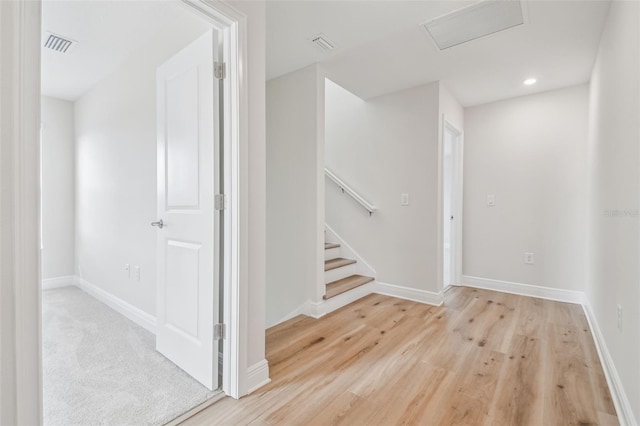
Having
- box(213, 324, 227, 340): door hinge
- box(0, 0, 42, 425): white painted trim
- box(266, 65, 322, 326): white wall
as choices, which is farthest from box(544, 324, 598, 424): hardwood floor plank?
box(0, 0, 42, 425): white painted trim

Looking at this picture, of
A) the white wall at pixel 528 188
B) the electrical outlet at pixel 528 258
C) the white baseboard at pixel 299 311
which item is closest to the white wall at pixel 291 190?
the white baseboard at pixel 299 311

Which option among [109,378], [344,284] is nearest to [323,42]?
[344,284]

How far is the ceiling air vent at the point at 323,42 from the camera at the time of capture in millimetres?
2324

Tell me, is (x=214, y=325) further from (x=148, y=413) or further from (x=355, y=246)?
(x=355, y=246)

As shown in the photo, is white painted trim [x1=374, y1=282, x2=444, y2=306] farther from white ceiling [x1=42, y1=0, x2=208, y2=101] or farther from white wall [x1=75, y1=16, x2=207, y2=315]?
white ceiling [x1=42, y1=0, x2=208, y2=101]

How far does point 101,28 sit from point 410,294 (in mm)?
3750

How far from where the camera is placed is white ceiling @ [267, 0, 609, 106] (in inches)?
78.7

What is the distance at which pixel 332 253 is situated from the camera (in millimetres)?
3779

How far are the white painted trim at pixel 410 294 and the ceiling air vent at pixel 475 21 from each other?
238 cm

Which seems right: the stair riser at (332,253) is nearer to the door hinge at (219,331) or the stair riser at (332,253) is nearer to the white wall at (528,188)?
the white wall at (528,188)

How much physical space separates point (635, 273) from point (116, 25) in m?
3.63

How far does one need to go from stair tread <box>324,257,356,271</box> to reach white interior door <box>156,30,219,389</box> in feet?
5.60

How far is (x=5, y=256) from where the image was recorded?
845mm

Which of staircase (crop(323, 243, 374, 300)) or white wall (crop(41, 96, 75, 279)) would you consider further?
white wall (crop(41, 96, 75, 279))
